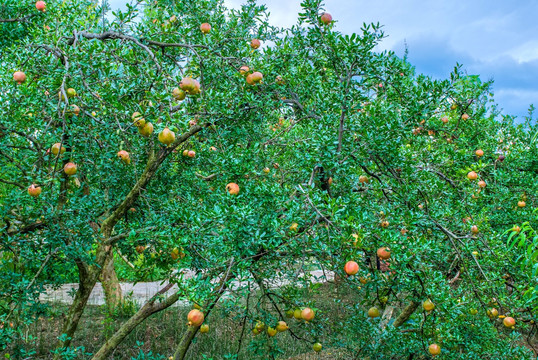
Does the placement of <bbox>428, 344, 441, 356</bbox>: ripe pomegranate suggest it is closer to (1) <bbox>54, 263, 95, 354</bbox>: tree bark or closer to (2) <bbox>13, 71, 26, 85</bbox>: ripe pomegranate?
(1) <bbox>54, 263, 95, 354</bbox>: tree bark

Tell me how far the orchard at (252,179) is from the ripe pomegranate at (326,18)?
23mm

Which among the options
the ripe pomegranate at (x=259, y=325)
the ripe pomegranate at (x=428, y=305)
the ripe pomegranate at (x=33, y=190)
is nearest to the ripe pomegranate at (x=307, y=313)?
the ripe pomegranate at (x=259, y=325)

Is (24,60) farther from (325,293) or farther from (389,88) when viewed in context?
(325,293)

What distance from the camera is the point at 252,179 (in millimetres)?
2830

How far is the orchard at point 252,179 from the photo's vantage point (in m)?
2.26

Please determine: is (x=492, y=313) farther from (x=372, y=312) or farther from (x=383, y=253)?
(x=383, y=253)

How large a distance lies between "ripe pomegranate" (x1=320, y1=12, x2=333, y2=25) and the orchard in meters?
0.02

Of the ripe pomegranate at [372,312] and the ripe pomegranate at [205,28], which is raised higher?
the ripe pomegranate at [205,28]

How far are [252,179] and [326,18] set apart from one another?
1.23 meters

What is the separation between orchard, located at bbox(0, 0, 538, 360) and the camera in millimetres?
2262

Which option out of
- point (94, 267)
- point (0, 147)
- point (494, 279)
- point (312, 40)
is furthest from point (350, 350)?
point (0, 147)

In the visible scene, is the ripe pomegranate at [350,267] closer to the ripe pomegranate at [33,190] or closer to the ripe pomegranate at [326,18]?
the ripe pomegranate at [326,18]

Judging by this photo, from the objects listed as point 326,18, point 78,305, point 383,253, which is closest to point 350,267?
point 383,253

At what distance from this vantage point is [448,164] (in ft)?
11.1
